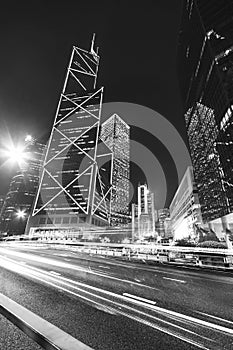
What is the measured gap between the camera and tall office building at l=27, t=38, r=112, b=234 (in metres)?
87.6

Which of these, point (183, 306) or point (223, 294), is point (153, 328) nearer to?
point (183, 306)

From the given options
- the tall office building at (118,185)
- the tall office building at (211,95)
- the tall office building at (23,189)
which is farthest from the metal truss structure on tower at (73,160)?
the tall office building at (118,185)

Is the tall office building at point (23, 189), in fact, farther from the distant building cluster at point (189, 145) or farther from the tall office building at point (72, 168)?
the tall office building at point (72, 168)

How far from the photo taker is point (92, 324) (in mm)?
3445

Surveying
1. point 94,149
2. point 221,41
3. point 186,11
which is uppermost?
point 186,11

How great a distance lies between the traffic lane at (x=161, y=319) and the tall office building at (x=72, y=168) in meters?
80.1

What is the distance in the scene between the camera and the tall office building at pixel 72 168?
87.6m

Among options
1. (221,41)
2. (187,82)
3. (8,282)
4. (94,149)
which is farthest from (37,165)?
(8,282)

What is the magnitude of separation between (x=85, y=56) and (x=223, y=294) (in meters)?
137

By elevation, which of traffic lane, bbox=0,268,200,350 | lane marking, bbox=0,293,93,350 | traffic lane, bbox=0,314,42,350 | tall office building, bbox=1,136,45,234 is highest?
tall office building, bbox=1,136,45,234

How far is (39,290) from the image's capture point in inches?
222

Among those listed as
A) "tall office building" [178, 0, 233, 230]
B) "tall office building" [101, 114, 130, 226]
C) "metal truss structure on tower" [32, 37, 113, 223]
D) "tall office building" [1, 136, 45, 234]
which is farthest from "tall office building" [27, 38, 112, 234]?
"tall office building" [101, 114, 130, 226]

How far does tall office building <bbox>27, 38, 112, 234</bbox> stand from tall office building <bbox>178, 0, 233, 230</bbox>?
49595mm

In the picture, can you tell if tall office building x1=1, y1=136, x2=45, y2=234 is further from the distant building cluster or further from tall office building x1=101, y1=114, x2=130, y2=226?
tall office building x1=101, y1=114, x2=130, y2=226
